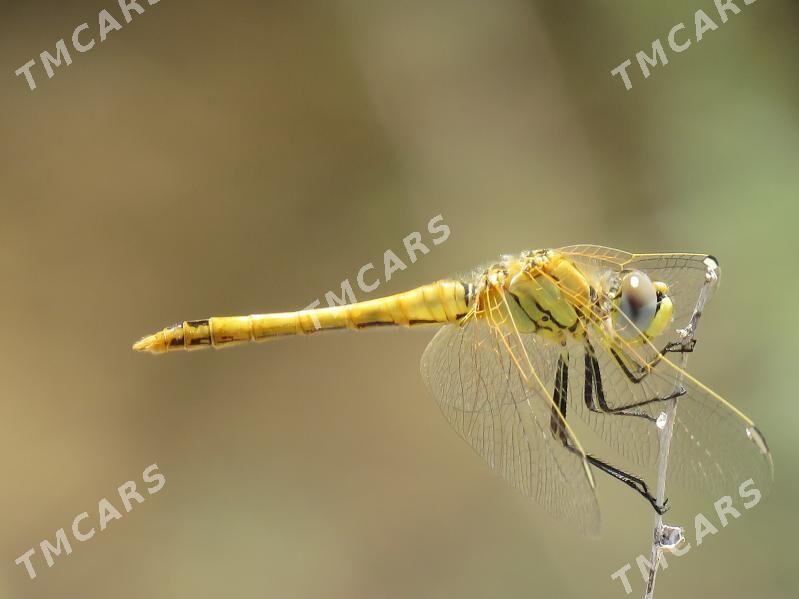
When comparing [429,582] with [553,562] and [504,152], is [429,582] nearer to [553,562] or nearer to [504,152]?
[553,562]

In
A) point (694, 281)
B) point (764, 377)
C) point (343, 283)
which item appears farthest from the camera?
point (343, 283)

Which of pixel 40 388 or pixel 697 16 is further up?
pixel 697 16

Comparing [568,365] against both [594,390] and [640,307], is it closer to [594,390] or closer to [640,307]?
[594,390]

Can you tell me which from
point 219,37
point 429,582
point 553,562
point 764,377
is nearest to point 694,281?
point 764,377

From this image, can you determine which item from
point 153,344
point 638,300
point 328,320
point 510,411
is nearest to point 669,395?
point 638,300
